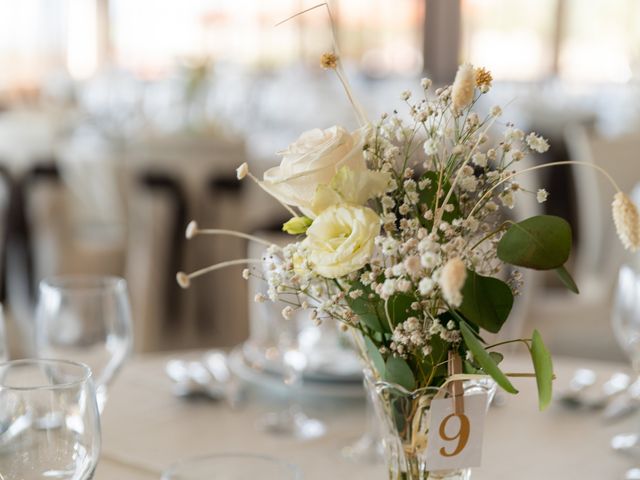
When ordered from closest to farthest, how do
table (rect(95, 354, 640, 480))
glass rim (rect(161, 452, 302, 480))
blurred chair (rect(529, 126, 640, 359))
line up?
glass rim (rect(161, 452, 302, 480)) < table (rect(95, 354, 640, 480)) < blurred chair (rect(529, 126, 640, 359))

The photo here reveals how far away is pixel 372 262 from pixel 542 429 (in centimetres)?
58

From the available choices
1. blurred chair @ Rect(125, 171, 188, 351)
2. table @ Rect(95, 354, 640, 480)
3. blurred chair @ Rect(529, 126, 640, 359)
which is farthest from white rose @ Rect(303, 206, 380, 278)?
blurred chair @ Rect(125, 171, 188, 351)

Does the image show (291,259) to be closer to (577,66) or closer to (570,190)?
(570,190)

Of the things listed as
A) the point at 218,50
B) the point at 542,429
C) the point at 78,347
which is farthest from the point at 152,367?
the point at 218,50

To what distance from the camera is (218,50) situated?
9.71 meters

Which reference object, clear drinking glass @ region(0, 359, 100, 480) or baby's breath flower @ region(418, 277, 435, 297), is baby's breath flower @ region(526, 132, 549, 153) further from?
clear drinking glass @ region(0, 359, 100, 480)

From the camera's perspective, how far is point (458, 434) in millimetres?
846

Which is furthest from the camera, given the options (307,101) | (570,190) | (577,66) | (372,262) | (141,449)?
(577,66)

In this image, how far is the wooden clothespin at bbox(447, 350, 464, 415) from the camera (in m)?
0.84

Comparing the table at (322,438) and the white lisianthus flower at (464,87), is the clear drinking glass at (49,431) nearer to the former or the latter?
the table at (322,438)

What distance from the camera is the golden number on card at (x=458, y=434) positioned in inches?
33.1

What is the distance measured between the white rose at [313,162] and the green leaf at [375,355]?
137 mm

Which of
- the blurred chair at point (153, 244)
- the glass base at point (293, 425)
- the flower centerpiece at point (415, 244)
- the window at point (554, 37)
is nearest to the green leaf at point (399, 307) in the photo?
the flower centerpiece at point (415, 244)

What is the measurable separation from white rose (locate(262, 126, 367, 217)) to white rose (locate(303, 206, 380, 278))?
31 mm
